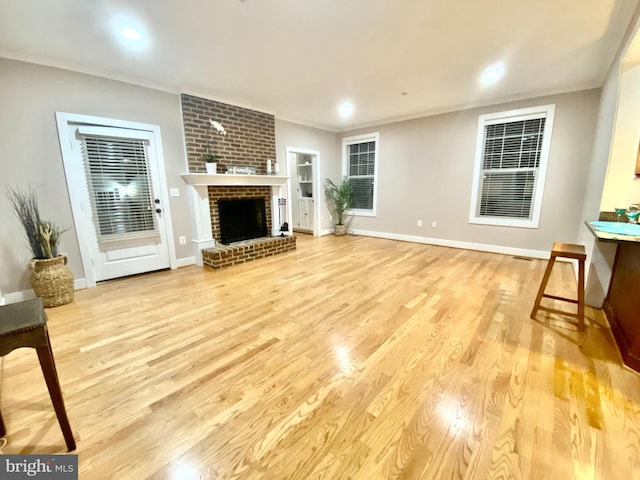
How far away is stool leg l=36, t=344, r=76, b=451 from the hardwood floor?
10 cm

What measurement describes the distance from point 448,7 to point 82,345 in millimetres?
3856

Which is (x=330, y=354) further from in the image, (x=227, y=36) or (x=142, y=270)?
(x=142, y=270)

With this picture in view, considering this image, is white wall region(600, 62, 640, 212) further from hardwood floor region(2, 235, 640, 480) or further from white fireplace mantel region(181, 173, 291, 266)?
white fireplace mantel region(181, 173, 291, 266)

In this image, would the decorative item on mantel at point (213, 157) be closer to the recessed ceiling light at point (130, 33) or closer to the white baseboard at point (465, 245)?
the recessed ceiling light at point (130, 33)

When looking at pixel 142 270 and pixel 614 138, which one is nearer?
pixel 614 138

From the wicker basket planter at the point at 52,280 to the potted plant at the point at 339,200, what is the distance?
4748 mm

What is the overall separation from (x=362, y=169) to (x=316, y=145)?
1.22 metres

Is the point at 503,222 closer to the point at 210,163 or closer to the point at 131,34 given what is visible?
the point at 210,163

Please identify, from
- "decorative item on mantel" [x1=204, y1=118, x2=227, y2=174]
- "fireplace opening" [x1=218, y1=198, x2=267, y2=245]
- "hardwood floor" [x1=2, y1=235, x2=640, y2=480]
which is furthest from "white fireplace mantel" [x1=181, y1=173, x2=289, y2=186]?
"hardwood floor" [x1=2, y1=235, x2=640, y2=480]

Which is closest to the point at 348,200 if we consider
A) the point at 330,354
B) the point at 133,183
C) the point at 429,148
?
the point at 429,148

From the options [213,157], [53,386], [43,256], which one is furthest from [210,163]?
[53,386]

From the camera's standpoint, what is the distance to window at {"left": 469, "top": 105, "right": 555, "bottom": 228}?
4004 mm

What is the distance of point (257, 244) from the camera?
169 inches

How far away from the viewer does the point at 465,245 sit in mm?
4867
